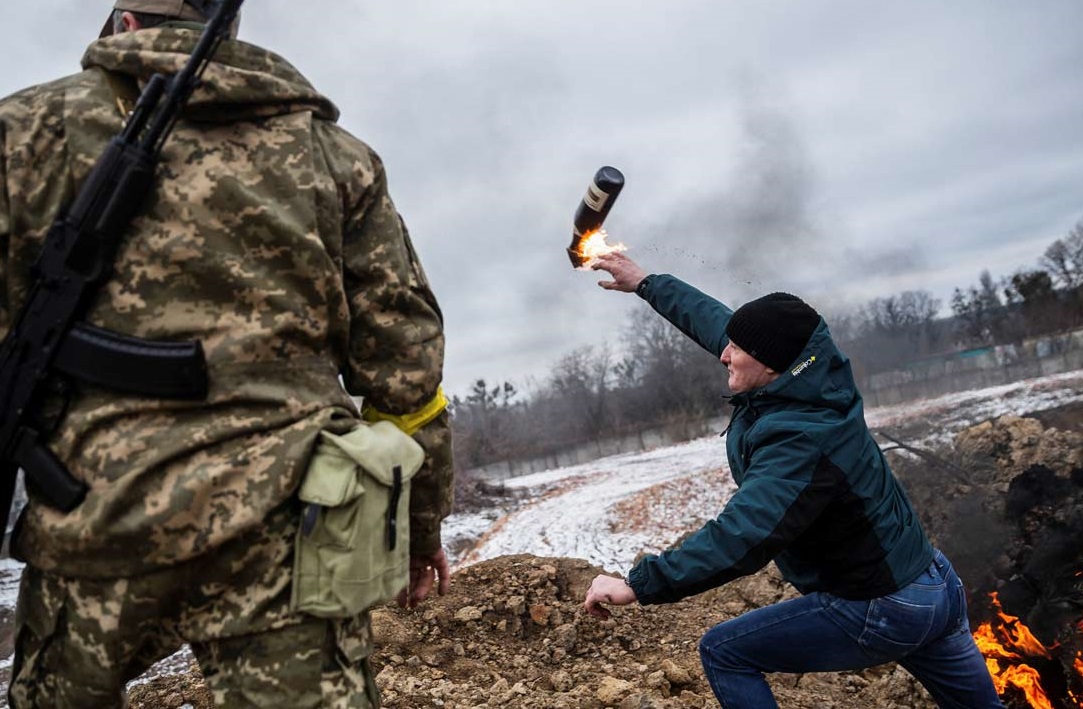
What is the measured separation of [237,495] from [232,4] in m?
1.17

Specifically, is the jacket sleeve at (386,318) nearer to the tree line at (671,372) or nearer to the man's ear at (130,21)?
the man's ear at (130,21)

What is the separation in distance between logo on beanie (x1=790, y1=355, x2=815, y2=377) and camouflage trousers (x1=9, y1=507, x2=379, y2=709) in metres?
1.87

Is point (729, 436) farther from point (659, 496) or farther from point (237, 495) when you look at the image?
point (659, 496)

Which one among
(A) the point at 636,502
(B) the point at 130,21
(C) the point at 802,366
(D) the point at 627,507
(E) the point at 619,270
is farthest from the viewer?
(A) the point at 636,502

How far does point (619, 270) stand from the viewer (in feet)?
12.8

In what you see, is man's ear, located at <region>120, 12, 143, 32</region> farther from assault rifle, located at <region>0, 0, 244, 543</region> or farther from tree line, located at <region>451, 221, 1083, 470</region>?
tree line, located at <region>451, 221, 1083, 470</region>

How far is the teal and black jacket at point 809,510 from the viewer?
2.49 meters

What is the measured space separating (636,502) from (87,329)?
37.5 ft

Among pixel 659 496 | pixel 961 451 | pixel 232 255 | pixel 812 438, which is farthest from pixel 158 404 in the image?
pixel 659 496

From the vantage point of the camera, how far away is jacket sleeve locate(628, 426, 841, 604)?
2471mm

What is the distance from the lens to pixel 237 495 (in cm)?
164

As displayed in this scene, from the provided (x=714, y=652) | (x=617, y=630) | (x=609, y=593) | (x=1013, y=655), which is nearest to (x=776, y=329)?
(x=609, y=593)

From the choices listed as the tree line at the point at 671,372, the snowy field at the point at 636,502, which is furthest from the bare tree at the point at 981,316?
the snowy field at the point at 636,502

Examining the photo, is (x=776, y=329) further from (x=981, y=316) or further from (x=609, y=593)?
(x=981, y=316)
